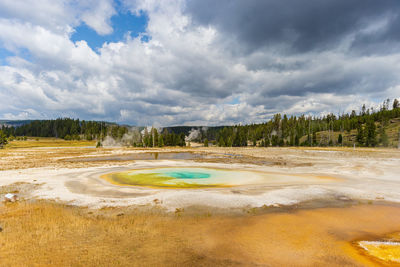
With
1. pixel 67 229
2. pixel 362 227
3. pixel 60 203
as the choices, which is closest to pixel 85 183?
pixel 60 203

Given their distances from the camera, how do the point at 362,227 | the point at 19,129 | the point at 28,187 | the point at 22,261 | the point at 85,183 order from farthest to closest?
the point at 19,129
the point at 85,183
the point at 28,187
the point at 362,227
the point at 22,261

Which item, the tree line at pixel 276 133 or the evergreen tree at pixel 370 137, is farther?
the tree line at pixel 276 133

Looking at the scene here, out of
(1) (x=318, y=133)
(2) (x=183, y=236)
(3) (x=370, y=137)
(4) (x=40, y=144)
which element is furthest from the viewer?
(1) (x=318, y=133)

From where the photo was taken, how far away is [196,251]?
23.6 feet

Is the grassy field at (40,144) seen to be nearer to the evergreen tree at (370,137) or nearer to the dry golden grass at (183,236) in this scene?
the dry golden grass at (183,236)

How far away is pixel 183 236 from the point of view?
8297 millimetres

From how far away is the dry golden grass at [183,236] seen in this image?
667cm

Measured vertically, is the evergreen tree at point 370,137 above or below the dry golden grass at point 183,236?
above

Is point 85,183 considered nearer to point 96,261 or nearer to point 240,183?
point 96,261

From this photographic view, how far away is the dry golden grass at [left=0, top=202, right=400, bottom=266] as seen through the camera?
667cm

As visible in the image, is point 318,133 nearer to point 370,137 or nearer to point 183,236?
point 370,137

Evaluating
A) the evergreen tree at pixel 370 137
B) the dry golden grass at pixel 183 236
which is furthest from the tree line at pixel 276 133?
the dry golden grass at pixel 183 236

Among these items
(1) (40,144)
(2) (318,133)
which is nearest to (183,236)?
(1) (40,144)

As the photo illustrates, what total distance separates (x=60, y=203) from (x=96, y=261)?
7853 mm
